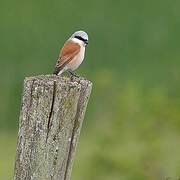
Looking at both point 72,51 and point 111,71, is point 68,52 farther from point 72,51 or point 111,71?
point 111,71

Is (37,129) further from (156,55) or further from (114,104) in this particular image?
(156,55)

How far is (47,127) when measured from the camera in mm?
4750

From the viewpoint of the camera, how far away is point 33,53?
471 inches

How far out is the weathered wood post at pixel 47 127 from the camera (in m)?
4.73

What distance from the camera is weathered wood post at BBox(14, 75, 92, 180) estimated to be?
15.5 feet

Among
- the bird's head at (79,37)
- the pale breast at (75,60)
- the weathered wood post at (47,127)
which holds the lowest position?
the weathered wood post at (47,127)

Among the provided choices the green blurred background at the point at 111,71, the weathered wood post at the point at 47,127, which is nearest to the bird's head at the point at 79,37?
the green blurred background at the point at 111,71

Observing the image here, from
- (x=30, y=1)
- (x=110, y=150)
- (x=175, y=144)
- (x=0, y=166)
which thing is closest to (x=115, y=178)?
(x=110, y=150)

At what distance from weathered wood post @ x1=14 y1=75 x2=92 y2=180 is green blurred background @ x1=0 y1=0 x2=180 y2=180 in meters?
3.86

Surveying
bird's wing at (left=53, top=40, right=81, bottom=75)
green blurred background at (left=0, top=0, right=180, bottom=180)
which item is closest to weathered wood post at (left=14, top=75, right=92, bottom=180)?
bird's wing at (left=53, top=40, right=81, bottom=75)

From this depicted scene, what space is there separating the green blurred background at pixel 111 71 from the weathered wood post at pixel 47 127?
12.7 feet

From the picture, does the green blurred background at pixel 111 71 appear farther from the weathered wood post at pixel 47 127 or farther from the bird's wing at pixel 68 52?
the weathered wood post at pixel 47 127

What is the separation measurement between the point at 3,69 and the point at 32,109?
284 inches

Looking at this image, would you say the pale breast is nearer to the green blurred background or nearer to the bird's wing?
the bird's wing
